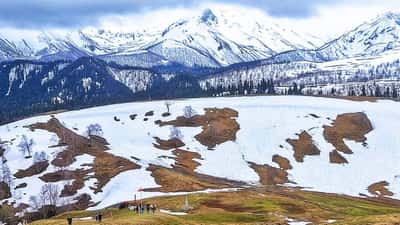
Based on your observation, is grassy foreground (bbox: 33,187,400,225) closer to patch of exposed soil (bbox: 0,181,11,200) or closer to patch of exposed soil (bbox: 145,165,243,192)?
patch of exposed soil (bbox: 145,165,243,192)

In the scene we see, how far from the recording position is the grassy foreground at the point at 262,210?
103550 mm

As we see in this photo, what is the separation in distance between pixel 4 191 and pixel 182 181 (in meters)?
54.7

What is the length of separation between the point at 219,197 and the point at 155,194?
884 inches

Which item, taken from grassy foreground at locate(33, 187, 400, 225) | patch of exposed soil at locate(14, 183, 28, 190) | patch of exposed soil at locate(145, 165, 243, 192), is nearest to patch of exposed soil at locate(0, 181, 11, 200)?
patch of exposed soil at locate(14, 183, 28, 190)

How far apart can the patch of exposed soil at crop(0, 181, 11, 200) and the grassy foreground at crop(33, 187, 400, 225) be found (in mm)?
58352

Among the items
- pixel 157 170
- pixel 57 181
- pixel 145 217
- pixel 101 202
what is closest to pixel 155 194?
pixel 101 202

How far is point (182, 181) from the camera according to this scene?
17812cm

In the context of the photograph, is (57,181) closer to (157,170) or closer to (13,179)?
(13,179)

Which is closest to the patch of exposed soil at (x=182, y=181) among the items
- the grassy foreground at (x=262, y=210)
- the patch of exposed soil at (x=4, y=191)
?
the grassy foreground at (x=262, y=210)

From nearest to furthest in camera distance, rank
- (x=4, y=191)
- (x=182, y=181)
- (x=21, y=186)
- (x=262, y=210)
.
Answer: (x=262, y=210) → (x=182, y=181) → (x=4, y=191) → (x=21, y=186)

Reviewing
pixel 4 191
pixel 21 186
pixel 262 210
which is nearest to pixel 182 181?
pixel 262 210

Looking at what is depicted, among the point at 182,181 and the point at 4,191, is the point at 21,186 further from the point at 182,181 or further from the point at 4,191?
the point at 182,181

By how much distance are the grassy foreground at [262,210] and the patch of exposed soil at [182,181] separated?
53.1 feet

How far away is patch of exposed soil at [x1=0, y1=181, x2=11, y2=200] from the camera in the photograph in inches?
7347
